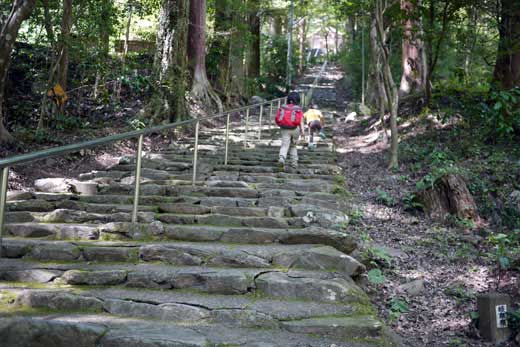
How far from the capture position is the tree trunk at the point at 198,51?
14.4 metres

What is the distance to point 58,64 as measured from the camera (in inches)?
419

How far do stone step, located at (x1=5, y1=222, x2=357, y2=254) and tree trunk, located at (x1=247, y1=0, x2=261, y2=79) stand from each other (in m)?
15.5

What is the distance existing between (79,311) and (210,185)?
11.8 ft

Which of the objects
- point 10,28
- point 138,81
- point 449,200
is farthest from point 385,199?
point 138,81

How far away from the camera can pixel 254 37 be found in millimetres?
20844

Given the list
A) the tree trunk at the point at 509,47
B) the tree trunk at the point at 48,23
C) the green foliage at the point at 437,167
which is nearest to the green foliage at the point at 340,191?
the green foliage at the point at 437,167

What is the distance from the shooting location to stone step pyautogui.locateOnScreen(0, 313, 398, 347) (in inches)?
125

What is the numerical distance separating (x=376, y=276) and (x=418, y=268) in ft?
2.33

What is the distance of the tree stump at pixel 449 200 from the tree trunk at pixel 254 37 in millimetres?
13897

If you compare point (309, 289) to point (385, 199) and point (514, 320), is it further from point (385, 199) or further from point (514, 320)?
point (385, 199)

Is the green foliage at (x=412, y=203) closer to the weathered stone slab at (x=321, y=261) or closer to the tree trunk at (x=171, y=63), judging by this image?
the weathered stone slab at (x=321, y=261)

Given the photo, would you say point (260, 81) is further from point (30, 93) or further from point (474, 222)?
point (474, 222)

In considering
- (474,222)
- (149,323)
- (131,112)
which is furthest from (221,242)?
(131,112)

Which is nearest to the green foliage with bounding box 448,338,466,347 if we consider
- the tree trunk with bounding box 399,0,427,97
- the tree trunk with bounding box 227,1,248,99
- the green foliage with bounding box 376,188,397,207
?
the green foliage with bounding box 376,188,397,207
